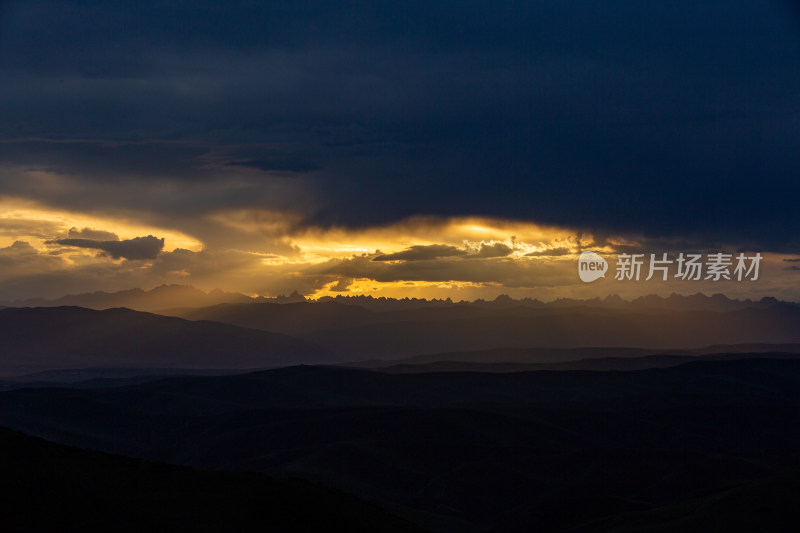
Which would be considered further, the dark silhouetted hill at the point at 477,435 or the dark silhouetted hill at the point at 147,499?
the dark silhouetted hill at the point at 477,435

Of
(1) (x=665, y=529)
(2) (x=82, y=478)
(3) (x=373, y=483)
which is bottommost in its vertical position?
(3) (x=373, y=483)

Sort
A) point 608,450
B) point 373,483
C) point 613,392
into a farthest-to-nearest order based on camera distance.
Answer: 1. point 613,392
2. point 608,450
3. point 373,483

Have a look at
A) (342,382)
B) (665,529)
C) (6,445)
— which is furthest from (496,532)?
(342,382)

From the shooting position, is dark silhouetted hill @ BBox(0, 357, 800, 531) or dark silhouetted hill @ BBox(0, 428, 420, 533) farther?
dark silhouetted hill @ BBox(0, 357, 800, 531)

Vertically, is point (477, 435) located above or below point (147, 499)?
below

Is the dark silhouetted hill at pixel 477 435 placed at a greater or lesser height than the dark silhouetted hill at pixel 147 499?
lesser

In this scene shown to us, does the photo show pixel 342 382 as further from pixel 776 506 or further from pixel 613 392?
pixel 776 506

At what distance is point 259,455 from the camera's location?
276 ft

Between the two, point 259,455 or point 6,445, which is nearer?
point 6,445

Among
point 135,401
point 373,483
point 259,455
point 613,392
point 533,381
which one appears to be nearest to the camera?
point 373,483

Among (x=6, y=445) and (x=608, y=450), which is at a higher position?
(x=6, y=445)

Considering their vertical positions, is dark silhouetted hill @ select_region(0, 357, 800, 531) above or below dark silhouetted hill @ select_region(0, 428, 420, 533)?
below

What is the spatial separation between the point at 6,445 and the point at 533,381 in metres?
134

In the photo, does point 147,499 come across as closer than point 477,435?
Yes
